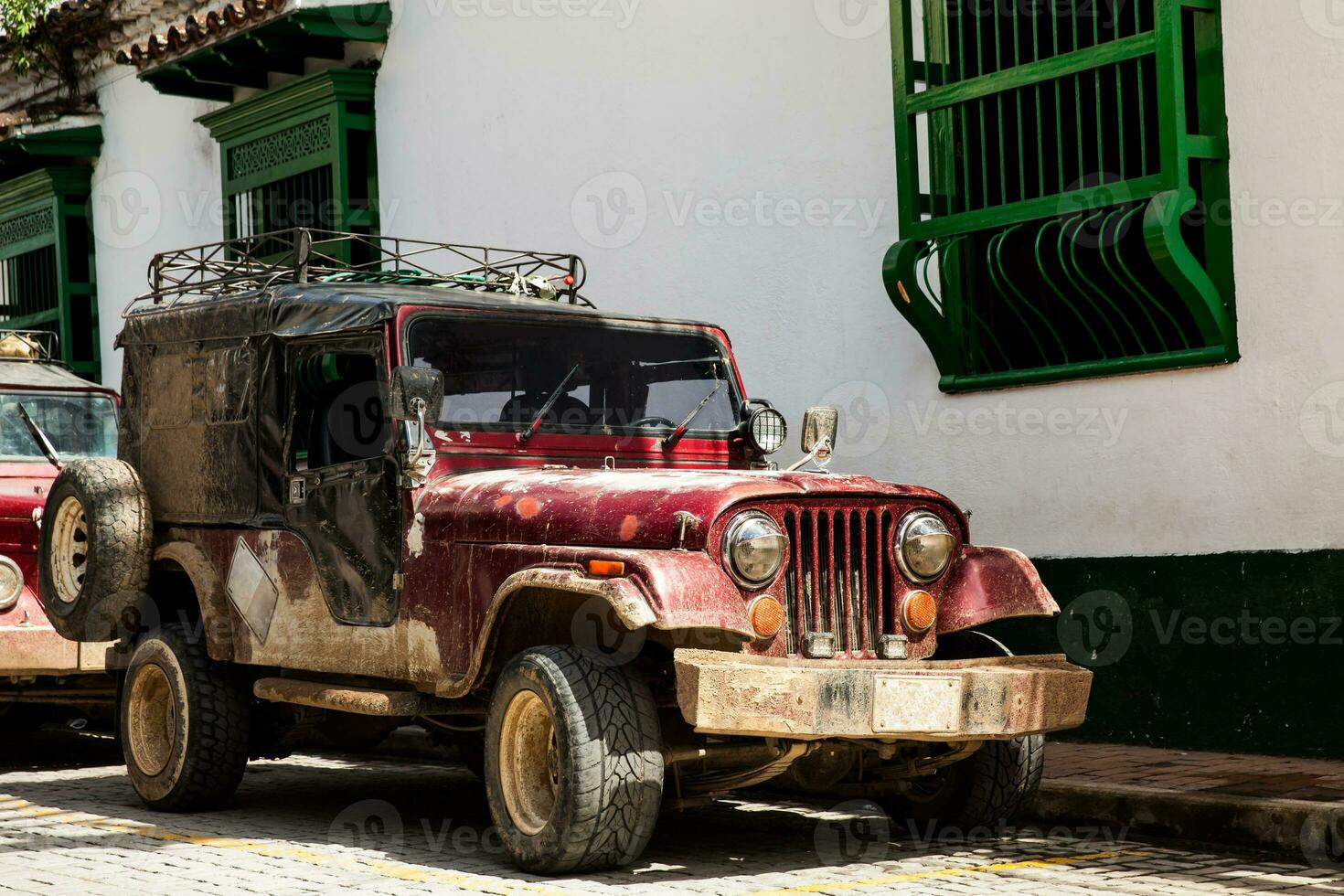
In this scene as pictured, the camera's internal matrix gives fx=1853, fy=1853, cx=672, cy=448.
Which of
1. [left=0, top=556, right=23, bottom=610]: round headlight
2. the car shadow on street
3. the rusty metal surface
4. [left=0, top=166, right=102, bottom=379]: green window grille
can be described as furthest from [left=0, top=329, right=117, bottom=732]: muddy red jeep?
[left=0, top=166, right=102, bottom=379]: green window grille

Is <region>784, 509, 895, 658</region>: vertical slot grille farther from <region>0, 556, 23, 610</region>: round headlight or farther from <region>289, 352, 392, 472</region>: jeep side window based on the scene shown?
<region>0, 556, 23, 610</region>: round headlight

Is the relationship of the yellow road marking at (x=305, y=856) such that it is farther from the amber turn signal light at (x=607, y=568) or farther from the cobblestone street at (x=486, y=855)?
the amber turn signal light at (x=607, y=568)

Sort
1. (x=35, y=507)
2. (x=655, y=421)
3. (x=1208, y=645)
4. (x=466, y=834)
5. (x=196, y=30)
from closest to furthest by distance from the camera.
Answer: (x=466, y=834), (x=655, y=421), (x=1208, y=645), (x=35, y=507), (x=196, y=30)

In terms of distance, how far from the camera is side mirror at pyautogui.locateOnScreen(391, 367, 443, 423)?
6.71m

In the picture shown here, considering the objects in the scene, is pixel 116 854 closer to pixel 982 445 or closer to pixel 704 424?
pixel 704 424

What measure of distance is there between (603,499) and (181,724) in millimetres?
2508

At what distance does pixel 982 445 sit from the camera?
9641 mm

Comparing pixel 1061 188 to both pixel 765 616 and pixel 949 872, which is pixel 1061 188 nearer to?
pixel 765 616

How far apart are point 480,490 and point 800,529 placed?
4.04ft

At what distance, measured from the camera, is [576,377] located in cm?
756

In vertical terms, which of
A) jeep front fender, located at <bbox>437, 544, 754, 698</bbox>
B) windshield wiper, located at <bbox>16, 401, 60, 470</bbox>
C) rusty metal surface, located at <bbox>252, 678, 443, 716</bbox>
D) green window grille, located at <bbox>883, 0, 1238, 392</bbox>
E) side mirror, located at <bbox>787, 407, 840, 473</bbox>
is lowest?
rusty metal surface, located at <bbox>252, 678, 443, 716</bbox>

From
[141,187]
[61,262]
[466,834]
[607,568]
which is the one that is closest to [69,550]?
[466,834]

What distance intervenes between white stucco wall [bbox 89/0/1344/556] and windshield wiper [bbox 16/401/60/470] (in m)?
3.68

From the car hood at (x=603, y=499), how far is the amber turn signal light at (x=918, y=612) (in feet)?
1.15
